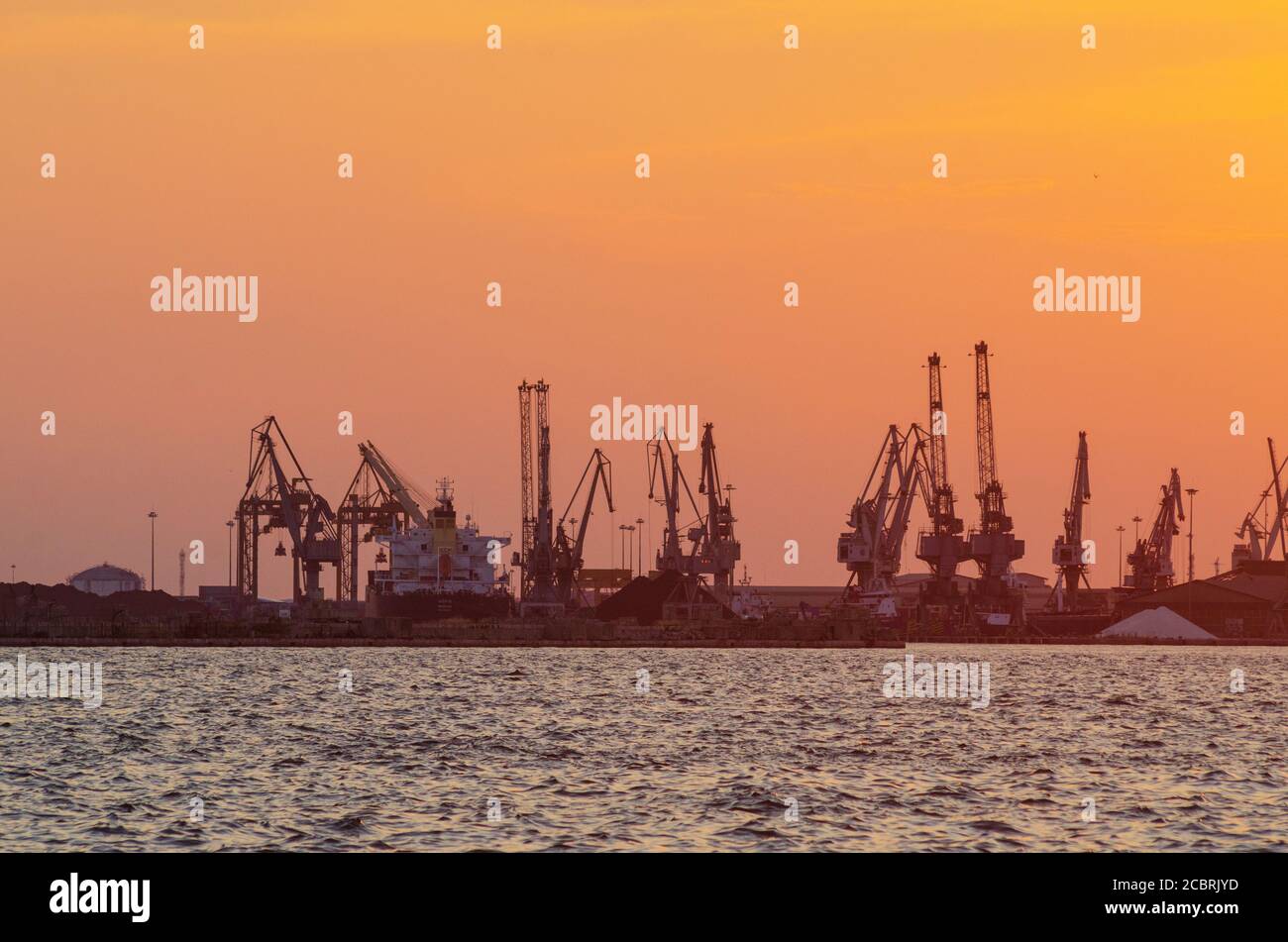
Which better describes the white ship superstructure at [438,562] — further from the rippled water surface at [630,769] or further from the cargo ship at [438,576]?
the rippled water surface at [630,769]

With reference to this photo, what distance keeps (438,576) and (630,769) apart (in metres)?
156

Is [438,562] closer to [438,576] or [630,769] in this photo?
[438,576]

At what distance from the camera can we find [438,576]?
194m

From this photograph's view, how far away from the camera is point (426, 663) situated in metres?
112

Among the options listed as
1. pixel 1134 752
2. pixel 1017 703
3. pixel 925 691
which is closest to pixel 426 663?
pixel 925 691

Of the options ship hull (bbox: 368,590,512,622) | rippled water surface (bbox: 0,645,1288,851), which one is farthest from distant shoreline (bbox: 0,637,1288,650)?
rippled water surface (bbox: 0,645,1288,851)

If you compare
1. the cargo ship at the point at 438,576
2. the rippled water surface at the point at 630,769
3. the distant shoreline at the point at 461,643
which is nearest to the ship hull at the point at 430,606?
the cargo ship at the point at 438,576

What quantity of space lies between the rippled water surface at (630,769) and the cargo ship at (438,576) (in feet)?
366

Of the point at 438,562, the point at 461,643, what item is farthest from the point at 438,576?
the point at 461,643

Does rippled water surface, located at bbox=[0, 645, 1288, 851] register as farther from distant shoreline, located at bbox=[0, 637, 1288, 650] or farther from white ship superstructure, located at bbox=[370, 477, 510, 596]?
white ship superstructure, located at bbox=[370, 477, 510, 596]
